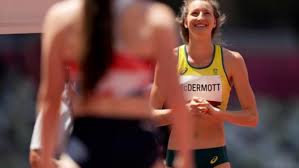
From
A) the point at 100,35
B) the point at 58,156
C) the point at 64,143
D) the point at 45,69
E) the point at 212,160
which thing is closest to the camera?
the point at 100,35

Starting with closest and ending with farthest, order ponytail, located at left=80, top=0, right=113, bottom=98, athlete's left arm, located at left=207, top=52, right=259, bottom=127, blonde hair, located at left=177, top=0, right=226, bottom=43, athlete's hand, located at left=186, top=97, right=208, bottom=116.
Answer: ponytail, located at left=80, top=0, right=113, bottom=98
athlete's hand, located at left=186, top=97, right=208, bottom=116
athlete's left arm, located at left=207, top=52, right=259, bottom=127
blonde hair, located at left=177, top=0, right=226, bottom=43

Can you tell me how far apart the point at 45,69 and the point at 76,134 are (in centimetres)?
23

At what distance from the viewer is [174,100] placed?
7.95 ft

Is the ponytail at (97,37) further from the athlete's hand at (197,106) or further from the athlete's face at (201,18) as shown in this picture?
the athlete's face at (201,18)

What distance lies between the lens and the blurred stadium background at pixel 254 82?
244 inches

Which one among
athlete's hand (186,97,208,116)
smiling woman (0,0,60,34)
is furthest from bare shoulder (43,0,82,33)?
smiling woman (0,0,60,34)

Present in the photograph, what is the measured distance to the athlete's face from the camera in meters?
4.25

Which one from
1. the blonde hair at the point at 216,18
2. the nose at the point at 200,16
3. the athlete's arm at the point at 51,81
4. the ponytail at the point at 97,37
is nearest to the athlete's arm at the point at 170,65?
the ponytail at the point at 97,37

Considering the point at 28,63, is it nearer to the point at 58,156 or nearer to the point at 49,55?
the point at 58,156

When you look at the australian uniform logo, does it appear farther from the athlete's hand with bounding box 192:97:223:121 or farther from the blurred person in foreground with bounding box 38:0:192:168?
the blurred person in foreground with bounding box 38:0:192:168

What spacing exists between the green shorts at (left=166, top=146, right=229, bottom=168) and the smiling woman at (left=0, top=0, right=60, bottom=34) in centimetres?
114

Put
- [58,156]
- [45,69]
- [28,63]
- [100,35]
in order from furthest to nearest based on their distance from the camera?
1. [28,63]
2. [58,156]
3. [45,69]
4. [100,35]

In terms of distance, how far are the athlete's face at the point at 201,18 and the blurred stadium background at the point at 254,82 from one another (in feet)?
5.80

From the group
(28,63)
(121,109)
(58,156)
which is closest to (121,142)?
(121,109)
